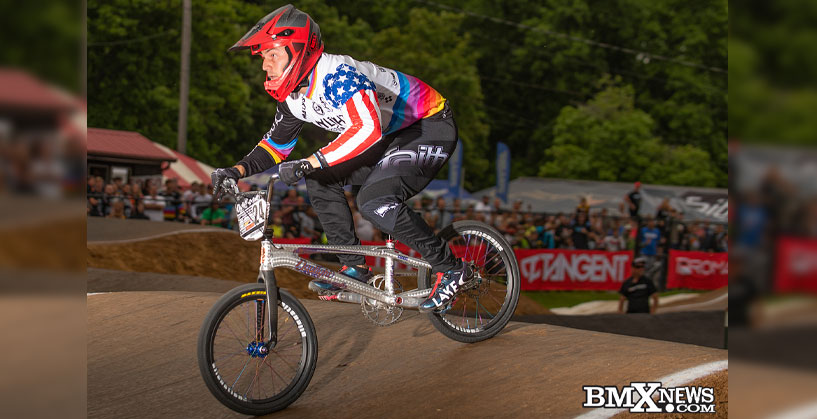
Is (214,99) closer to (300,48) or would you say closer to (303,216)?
(303,216)

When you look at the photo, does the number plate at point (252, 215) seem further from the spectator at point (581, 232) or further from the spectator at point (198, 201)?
the spectator at point (581, 232)

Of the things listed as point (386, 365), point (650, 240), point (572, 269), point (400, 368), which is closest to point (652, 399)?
point (400, 368)

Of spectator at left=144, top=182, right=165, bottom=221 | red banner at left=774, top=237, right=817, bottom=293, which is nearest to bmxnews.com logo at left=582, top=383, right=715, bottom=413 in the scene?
red banner at left=774, top=237, right=817, bottom=293

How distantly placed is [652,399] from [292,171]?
91.3 inches

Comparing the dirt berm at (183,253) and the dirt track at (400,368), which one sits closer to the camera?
the dirt track at (400,368)

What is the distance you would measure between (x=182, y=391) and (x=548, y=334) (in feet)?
8.46

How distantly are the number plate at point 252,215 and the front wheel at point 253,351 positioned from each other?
0.31 metres

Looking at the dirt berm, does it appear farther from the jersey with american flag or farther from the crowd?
the jersey with american flag

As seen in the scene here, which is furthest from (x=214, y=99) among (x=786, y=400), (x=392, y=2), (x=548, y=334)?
(x=786, y=400)

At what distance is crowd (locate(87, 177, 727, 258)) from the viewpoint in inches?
556

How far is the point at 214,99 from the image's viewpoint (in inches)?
802

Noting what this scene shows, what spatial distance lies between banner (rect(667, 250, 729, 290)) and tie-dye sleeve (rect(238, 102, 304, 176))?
48.6ft

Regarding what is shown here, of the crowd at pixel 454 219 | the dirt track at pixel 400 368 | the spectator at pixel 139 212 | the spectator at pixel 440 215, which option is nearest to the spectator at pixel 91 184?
the crowd at pixel 454 219

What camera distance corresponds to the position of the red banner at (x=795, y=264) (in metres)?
1.10
